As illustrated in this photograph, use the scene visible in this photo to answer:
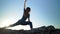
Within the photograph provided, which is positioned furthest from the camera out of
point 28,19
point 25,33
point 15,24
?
point 28,19

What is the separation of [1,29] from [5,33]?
261 millimetres

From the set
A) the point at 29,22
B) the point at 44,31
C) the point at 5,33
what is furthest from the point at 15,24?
the point at 44,31

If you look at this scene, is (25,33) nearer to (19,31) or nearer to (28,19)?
(19,31)

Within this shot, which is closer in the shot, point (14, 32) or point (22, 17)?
point (14, 32)

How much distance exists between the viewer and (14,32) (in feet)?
17.0

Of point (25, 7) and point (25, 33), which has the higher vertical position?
point (25, 7)

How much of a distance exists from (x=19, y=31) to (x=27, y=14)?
179cm

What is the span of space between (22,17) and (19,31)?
69.8 inches

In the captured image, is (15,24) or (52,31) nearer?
(52,31)

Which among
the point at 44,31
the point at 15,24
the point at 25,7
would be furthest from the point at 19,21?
the point at 44,31

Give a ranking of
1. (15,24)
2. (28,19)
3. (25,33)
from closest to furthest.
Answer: (25,33)
(15,24)
(28,19)

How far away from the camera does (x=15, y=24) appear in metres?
6.25

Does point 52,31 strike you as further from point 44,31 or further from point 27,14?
point 27,14

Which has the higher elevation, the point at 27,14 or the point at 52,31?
the point at 27,14
